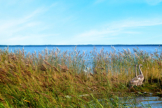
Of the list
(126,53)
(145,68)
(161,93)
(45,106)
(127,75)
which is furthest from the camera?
(126,53)

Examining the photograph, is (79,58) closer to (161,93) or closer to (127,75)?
(127,75)

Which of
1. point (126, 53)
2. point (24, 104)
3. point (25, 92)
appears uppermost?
point (126, 53)

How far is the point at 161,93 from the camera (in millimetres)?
5164

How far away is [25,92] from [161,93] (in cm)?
409

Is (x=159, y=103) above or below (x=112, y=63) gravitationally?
below

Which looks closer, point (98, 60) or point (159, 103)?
point (159, 103)

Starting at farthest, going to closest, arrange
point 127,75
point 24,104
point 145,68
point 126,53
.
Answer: point 126,53
point 145,68
point 127,75
point 24,104

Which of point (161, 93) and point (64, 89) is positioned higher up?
point (64, 89)

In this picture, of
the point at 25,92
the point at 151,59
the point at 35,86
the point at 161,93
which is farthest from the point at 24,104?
the point at 151,59

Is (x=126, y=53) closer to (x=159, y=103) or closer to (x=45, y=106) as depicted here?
(x=159, y=103)

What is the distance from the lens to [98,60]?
7.39 meters

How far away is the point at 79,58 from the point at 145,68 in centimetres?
297

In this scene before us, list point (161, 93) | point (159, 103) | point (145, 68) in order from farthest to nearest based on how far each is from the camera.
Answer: point (145, 68) < point (161, 93) < point (159, 103)

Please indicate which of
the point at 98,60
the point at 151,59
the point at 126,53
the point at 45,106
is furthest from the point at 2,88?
the point at 151,59
